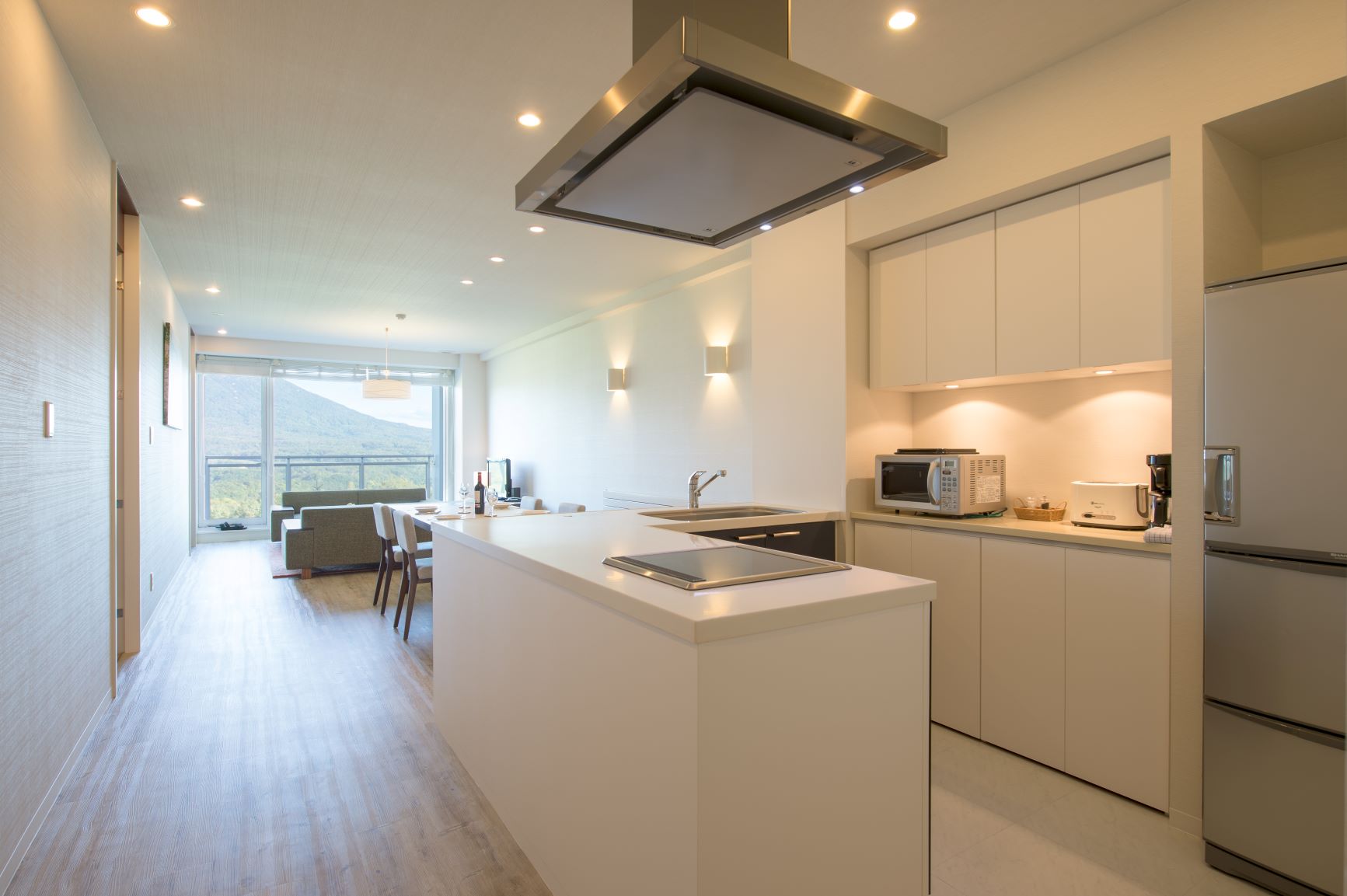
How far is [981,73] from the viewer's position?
2.71m

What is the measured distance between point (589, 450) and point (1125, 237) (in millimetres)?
5544

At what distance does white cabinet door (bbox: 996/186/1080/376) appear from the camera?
8.75ft

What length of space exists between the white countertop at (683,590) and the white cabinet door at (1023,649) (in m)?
1.27

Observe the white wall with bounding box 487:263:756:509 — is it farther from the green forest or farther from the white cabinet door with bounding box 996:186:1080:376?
the green forest

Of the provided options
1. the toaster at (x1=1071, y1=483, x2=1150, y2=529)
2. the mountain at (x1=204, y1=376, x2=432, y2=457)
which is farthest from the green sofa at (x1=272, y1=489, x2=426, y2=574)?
the toaster at (x1=1071, y1=483, x2=1150, y2=529)

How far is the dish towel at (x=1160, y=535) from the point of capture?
2304 millimetres

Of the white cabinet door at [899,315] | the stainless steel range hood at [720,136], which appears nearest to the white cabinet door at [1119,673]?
the white cabinet door at [899,315]

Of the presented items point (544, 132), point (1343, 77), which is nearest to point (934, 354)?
point (1343, 77)

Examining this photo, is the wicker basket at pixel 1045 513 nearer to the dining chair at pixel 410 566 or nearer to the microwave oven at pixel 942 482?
the microwave oven at pixel 942 482

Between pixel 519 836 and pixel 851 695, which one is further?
pixel 519 836

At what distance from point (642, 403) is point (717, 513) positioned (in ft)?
9.75

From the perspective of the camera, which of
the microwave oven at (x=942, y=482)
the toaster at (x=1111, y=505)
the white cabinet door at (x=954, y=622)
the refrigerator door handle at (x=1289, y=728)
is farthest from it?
the microwave oven at (x=942, y=482)

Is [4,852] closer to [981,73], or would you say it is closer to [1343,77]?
[981,73]

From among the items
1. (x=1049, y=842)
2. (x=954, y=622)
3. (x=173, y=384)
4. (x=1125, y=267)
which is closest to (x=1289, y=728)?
(x=1049, y=842)
